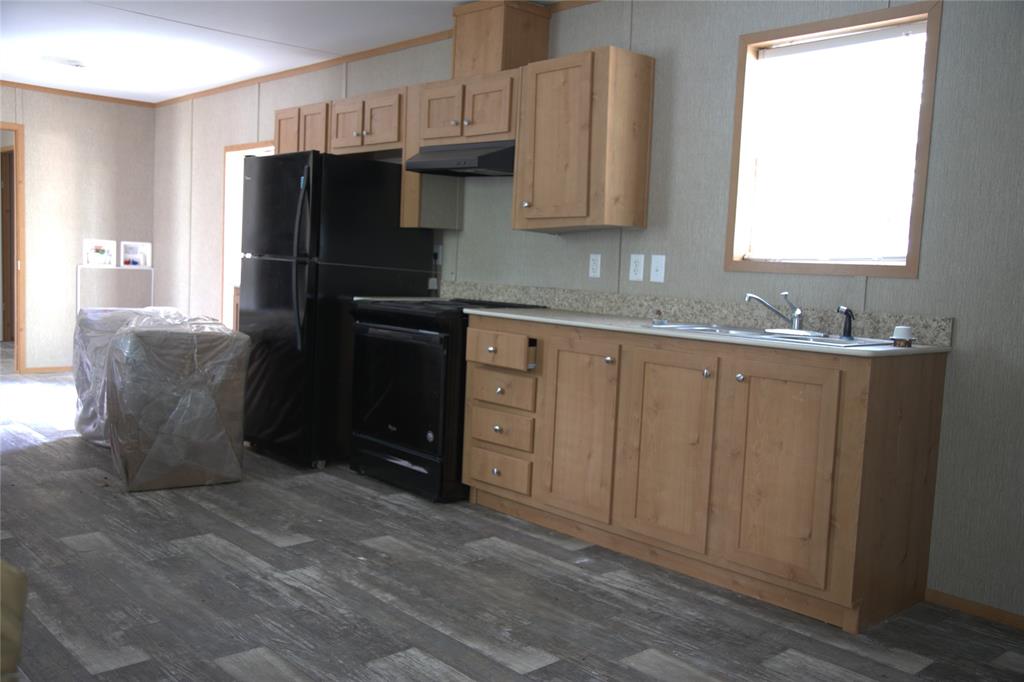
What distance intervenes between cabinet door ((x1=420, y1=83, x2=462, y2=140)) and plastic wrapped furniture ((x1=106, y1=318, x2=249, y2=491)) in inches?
56.5

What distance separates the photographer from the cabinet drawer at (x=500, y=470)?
12.6ft

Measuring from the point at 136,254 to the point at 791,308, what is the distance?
6.59 metres

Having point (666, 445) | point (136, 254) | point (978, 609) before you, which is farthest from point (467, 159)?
point (136, 254)

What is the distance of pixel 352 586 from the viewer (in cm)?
303

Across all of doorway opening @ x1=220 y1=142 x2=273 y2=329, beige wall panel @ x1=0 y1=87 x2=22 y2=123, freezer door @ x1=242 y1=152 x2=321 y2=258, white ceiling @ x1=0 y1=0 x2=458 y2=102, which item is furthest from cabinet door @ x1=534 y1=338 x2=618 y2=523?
beige wall panel @ x1=0 y1=87 x2=22 y2=123

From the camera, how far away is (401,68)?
5.44 metres

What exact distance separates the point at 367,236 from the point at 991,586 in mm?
3381

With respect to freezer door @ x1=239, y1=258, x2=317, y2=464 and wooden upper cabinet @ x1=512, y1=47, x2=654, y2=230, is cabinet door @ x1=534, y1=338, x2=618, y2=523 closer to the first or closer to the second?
wooden upper cabinet @ x1=512, y1=47, x2=654, y2=230

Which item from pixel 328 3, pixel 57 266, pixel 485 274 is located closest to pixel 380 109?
pixel 328 3

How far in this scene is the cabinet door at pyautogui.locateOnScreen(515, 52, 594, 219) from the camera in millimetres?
3857

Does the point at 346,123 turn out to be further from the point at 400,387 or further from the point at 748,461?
the point at 748,461

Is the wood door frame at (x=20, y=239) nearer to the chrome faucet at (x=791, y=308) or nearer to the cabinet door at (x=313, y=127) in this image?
the cabinet door at (x=313, y=127)

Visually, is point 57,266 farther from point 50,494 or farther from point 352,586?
point 352,586

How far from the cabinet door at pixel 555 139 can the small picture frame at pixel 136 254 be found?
5.30 m
